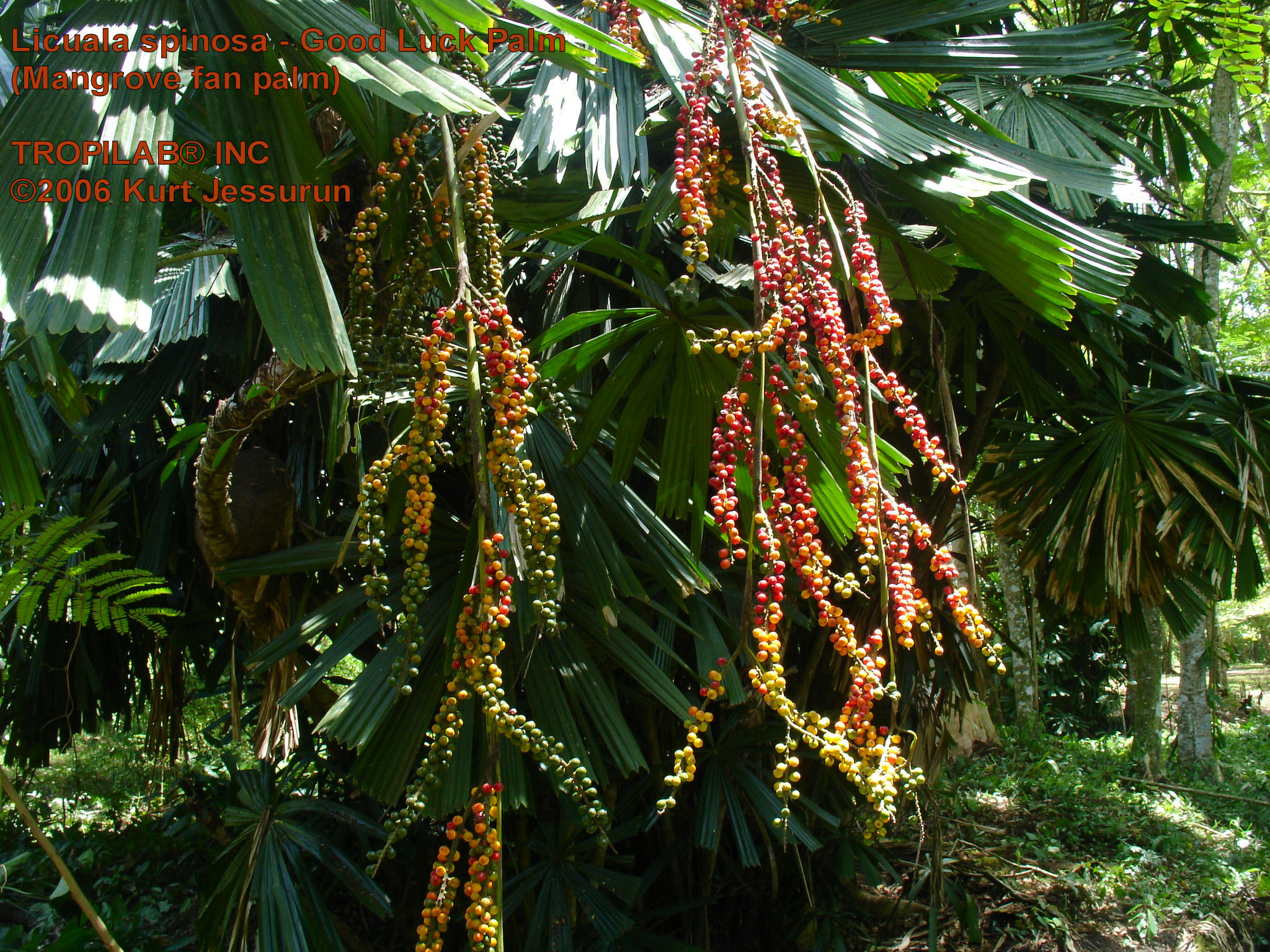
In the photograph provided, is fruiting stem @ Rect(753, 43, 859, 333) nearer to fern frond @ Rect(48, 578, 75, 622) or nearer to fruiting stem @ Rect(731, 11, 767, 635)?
fruiting stem @ Rect(731, 11, 767, 635)

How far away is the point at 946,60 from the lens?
1383 millimetres

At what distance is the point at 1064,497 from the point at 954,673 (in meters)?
0.69

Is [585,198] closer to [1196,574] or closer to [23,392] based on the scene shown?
[23,392]

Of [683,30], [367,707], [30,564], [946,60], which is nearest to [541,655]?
[367,707]

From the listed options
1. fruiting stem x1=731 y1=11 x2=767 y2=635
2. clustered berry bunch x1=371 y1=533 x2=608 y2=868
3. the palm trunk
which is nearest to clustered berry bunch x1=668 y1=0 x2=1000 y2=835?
fruiting stem x1=731 y1=11 x2=767 y2=635

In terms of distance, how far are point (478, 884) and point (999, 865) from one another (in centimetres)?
344

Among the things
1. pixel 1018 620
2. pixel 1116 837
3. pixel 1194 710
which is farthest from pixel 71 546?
pixel 1194 710

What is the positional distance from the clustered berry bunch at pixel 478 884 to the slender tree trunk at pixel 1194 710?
525cm

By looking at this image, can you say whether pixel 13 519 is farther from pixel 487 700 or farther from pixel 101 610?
pixel 487 700

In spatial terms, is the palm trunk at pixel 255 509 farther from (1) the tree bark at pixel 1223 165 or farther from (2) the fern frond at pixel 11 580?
(1) the tree bark at pixel 1223 165

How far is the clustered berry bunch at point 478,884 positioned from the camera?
2.33 ft

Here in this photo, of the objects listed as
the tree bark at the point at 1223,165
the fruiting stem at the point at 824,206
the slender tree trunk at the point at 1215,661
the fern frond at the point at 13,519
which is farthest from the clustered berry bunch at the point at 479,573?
the slender tree trunk at the point at 1215,661

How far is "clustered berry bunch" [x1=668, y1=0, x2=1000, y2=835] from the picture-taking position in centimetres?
74

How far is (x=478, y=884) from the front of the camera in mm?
742
